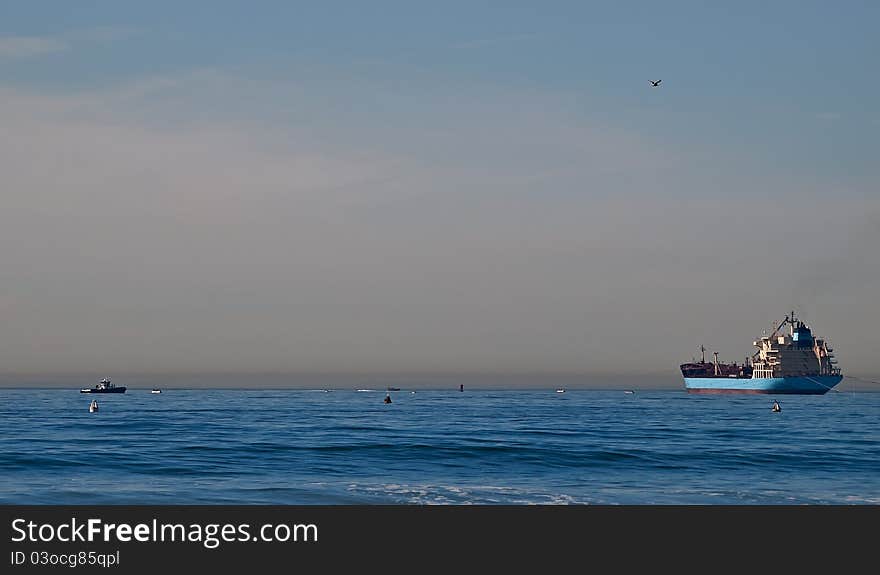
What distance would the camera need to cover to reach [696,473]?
5438 cm

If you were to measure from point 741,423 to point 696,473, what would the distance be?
205 ft

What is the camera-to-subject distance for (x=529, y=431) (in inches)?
3627
